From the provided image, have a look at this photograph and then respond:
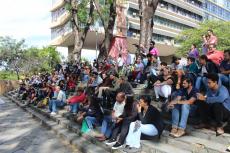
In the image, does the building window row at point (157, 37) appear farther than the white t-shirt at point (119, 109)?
Yes

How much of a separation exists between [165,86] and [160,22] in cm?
4627

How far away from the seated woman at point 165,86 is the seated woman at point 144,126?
1.41 meters

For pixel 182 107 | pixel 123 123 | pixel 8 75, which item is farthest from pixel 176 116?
pixel 8 75

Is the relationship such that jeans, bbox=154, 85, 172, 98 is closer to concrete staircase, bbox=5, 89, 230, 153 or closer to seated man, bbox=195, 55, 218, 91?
concrete staircase, bbox=5, 89, 230, 153

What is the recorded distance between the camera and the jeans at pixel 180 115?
24.3 feet

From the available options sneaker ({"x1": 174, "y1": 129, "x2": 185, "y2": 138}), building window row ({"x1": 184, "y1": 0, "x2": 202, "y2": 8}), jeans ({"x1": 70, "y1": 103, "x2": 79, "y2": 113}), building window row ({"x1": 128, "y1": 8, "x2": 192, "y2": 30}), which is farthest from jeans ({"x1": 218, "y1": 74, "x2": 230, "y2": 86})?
building window row ({"x1": 184, "y1": 0, "x2": 202, "y2": 8})

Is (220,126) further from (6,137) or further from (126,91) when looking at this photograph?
(6,137)

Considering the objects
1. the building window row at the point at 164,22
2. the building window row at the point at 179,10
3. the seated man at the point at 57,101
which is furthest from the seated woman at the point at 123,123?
the building window row at the point at 179,10

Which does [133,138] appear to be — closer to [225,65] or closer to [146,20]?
[225,65]

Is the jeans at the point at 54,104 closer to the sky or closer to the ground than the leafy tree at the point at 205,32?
closer to the ground

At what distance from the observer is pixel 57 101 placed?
14617mm

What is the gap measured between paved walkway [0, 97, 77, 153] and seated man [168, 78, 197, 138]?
109 inches

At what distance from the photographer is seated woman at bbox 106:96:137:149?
772 cm

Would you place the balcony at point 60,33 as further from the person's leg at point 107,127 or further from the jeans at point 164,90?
the person's leg at point 107,127
